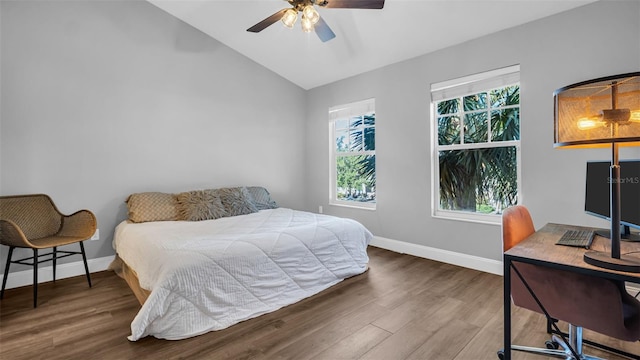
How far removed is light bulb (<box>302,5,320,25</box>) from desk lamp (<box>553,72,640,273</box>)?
175 cm

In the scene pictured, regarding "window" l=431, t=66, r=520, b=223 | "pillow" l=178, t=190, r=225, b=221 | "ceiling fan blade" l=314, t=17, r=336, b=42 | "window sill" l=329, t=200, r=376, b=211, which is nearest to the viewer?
"ceiling fan blade" l=314, t=17, r=336, b=42

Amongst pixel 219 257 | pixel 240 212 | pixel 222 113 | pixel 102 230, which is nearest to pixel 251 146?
pixel 222 113

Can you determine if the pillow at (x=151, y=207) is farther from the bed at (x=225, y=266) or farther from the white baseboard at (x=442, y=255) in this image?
the white baseboard at (x=442, y=255)

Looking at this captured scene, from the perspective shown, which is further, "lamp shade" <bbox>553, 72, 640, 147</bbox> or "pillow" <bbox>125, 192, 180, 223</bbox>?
"pillow" <bbox>125, 192, 180, 223</bbox>

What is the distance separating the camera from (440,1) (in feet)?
8.96

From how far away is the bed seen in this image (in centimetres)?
190

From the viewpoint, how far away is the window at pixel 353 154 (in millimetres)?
4285

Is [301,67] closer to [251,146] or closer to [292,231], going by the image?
[251,146]

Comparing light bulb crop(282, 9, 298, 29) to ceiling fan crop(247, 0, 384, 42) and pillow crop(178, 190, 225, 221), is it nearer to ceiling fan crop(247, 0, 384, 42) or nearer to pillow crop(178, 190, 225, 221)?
ceiling fan crop(247, 0, 384, 42)

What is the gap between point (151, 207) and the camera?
3.25m

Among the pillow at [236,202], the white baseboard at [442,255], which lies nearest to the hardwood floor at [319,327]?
the white baseboard at [442,255]

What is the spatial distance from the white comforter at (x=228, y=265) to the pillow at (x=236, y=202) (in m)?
0.36

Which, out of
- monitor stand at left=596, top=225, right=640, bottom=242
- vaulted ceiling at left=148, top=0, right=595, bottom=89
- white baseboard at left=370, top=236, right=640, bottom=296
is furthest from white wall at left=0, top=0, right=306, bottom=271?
monitor stand at left=596, top=225, right=640, bottom=242

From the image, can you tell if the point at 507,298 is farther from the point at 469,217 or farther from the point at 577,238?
the point at 469,217
